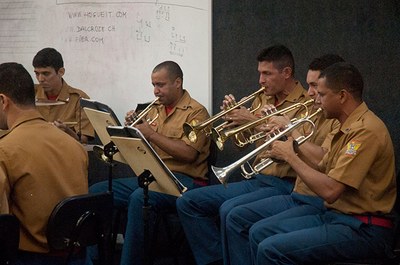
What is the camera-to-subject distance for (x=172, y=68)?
17.8 feet

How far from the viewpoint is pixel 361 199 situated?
3.75 m

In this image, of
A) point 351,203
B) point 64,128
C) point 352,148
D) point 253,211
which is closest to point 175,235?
point 64,128

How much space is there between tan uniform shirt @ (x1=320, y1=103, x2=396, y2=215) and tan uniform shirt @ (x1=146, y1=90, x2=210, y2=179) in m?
1.49

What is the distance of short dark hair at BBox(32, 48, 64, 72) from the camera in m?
5.74

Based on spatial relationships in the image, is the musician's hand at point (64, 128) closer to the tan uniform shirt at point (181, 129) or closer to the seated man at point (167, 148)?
the seated man at point (167, 148)

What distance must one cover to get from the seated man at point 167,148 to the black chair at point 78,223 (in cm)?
135

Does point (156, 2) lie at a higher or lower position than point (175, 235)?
higher

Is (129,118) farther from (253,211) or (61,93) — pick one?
(253,211)

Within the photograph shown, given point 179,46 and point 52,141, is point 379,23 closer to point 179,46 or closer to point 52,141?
point 179,46

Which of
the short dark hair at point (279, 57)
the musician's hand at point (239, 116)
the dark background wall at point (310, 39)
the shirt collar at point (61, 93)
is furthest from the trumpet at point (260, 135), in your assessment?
the shirt collar at point (61, 93)

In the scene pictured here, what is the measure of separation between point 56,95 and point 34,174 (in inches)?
99.7

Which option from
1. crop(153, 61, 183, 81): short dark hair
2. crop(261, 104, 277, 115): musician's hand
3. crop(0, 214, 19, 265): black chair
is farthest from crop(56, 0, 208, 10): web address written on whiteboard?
crop(0, 214, 19, 265): black chair

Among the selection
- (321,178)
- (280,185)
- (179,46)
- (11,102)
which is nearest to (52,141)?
(11,102)

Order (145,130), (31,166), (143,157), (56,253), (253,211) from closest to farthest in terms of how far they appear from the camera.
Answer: (31,166) → (56,253) → (143,157) → (253,211) → (145,130)
